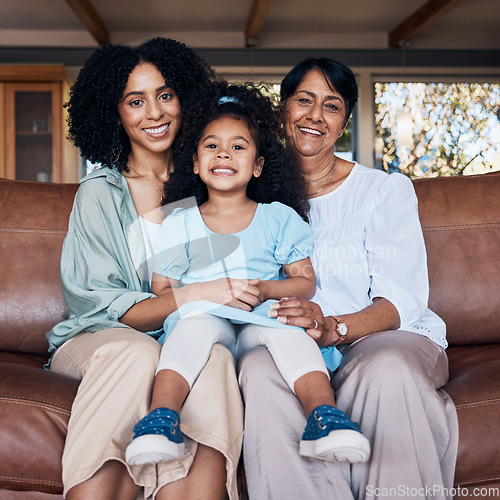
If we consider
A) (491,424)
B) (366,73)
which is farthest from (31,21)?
(491,424)

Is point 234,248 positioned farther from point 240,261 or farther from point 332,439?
point 332,439

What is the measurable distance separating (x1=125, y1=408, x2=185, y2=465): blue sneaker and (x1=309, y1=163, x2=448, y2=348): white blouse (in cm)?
69

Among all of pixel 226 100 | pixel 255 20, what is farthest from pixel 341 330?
pixel 255 20

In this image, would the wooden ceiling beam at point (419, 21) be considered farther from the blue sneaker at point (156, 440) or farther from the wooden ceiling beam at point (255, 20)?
the blue sneaker at point (156, 440)

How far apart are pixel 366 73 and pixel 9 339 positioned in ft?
18.1

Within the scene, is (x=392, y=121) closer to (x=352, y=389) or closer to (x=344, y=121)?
(x=344, y=121)

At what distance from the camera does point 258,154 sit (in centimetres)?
193

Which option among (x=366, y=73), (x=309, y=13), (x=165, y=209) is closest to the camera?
(x=165, y=209)

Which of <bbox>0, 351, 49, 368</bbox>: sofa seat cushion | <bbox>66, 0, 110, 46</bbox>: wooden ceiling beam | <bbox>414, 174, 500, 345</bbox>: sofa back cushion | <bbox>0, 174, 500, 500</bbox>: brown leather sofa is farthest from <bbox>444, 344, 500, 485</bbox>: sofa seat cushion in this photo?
<bbox>66, 0, 110, 46</bbox>: wooden ceiling beam

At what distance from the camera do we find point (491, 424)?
1369mm

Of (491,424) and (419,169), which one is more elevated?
(419,169)

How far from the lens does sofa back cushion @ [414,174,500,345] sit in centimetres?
193

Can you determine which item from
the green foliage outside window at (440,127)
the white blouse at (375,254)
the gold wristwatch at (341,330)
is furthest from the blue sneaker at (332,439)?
the green foliage outside window at (440,127)

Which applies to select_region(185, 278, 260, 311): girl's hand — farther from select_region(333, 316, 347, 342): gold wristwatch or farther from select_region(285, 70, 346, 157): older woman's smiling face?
select_region(285, 70, 346, 157): older woman's smiling face
